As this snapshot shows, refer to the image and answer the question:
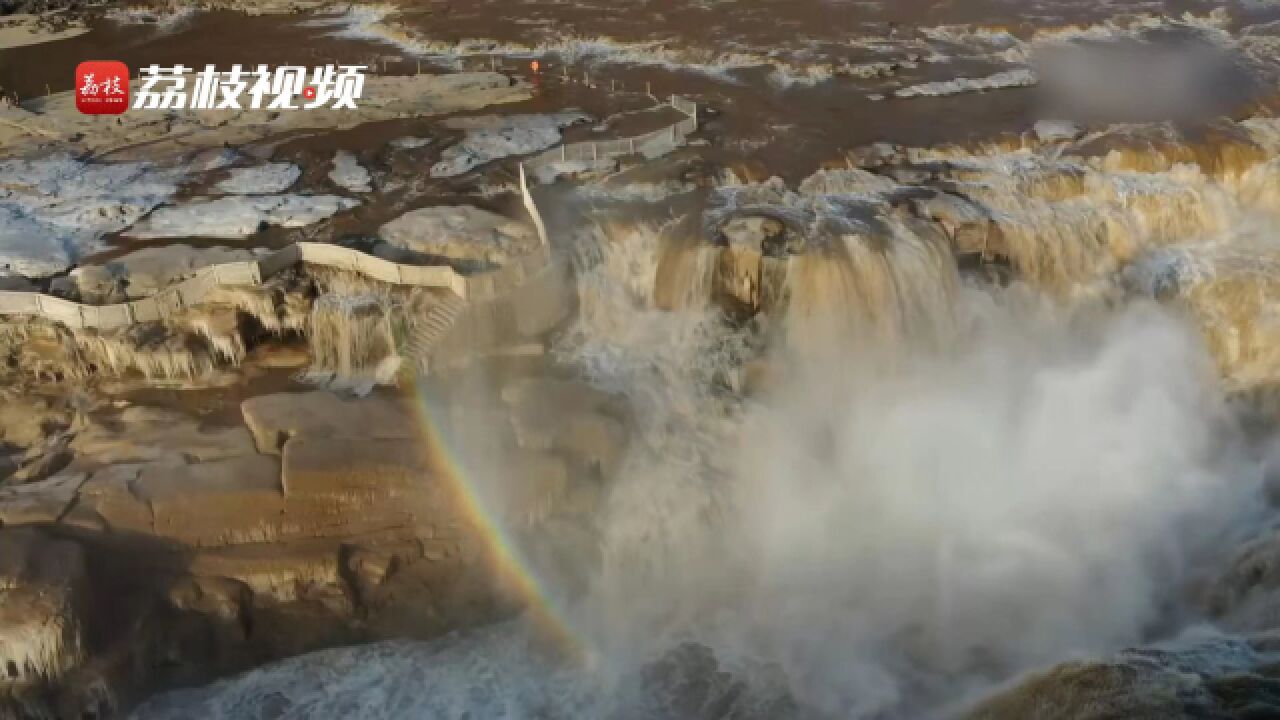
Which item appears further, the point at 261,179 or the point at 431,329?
the point at 261,179

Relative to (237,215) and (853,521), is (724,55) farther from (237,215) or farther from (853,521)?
(853,521)

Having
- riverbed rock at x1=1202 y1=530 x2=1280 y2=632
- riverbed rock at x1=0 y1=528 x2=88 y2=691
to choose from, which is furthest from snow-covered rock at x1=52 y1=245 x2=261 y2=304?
riverbed rock at x1=1202 y1=530 x2=1280 y2=632

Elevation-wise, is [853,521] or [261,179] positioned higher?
[261,179]

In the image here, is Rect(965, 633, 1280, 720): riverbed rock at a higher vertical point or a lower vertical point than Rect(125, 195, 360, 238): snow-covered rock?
Answer: lower

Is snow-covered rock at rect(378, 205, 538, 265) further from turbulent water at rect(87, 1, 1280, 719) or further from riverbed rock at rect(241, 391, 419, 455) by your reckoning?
riverbed rock at rect(241, 391, 419, 455)

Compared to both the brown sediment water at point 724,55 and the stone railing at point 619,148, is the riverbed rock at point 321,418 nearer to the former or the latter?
the stone railing at point 619,148

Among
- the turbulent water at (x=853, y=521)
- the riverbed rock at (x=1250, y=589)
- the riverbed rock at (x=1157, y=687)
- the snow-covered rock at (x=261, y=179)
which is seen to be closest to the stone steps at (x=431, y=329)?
the turbulent water at (x=853, y=521)

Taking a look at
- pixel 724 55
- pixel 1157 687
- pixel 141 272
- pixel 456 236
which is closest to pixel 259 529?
pixel 141 272
